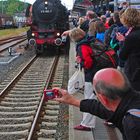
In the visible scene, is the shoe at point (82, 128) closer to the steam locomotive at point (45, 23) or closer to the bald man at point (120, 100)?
the bald man at point (120, 100)

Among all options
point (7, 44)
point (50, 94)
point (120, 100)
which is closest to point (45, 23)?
point (7, 44)

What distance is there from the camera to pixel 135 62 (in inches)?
225

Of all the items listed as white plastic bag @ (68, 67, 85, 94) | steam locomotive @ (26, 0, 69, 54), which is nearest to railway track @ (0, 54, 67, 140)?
white plastic bag @ (68, 67, 85, 94)

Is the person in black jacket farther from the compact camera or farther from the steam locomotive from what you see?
the steam locomotive

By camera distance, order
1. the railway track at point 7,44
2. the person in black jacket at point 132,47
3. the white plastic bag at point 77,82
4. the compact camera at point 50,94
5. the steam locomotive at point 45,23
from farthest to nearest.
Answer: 1. the railway track at point 7,44
2. the steam locomotive at point 45,23
3. the white plastic bag at point 77,82
4. the person in black jacket at point 132,47
5. the compact camera at point 50,94

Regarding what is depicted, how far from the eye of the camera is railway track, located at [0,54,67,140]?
7.46 meters

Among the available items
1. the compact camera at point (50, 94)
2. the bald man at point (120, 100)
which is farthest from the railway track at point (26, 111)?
the bald man at point (120, 100)

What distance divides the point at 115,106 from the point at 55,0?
67.2 ft

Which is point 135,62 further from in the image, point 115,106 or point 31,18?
point 31,18

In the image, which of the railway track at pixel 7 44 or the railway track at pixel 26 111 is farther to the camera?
the railway track at pixel 7 44

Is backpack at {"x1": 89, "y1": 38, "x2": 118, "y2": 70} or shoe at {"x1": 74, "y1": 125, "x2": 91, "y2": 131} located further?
shoe at {"x1": 74, "y1": 125, "x2": 91, "y2": 131}

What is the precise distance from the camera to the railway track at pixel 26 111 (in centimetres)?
746

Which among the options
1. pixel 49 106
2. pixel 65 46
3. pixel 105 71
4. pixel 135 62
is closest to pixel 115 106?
pixel 105 71

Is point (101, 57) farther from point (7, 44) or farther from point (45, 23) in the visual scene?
point (7, 44)
